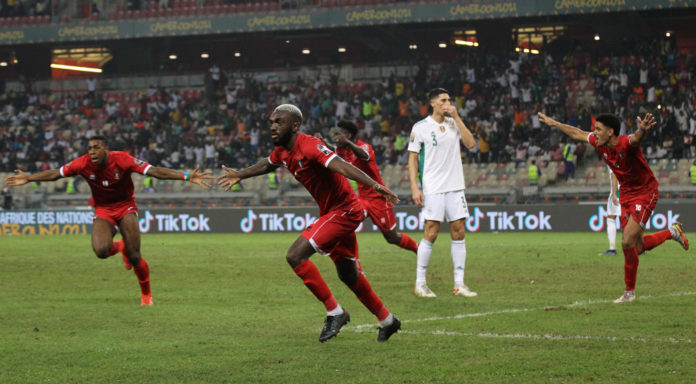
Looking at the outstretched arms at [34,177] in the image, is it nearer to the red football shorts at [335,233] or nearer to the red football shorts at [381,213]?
the red football shorts at [381,213]

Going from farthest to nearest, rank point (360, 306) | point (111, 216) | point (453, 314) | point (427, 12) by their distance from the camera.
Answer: point (427, 12) → point (111, 216) → point (360, 306) → point (453, 314)

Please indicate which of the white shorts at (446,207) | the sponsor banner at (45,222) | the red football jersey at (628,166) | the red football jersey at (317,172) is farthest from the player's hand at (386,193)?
the sponsor banner at (45,222)

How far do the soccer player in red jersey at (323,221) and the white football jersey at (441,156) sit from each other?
356 centimetres

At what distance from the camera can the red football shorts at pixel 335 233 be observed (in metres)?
8.19

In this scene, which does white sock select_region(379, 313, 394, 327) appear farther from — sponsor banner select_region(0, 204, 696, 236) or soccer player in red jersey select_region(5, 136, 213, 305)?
sponsor banner select_region(0, 204, 696, 236)

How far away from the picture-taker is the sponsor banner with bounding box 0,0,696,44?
3541cm

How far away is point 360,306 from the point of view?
1081cm

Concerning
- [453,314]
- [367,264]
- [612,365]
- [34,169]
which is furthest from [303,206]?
[612,365]

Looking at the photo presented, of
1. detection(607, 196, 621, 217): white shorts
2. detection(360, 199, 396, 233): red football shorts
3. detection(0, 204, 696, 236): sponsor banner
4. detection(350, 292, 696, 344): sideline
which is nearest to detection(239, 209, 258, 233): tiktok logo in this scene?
detection(0, 204, 696, 236): sponsor banner

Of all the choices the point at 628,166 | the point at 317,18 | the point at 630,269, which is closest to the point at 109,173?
the point at 628,166

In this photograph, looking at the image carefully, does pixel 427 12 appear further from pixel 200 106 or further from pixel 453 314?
pixel 453 314

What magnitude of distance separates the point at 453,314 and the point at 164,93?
36.7 m

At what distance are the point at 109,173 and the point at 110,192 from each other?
27 cm

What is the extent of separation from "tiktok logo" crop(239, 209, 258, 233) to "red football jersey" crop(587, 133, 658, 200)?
20.1m
